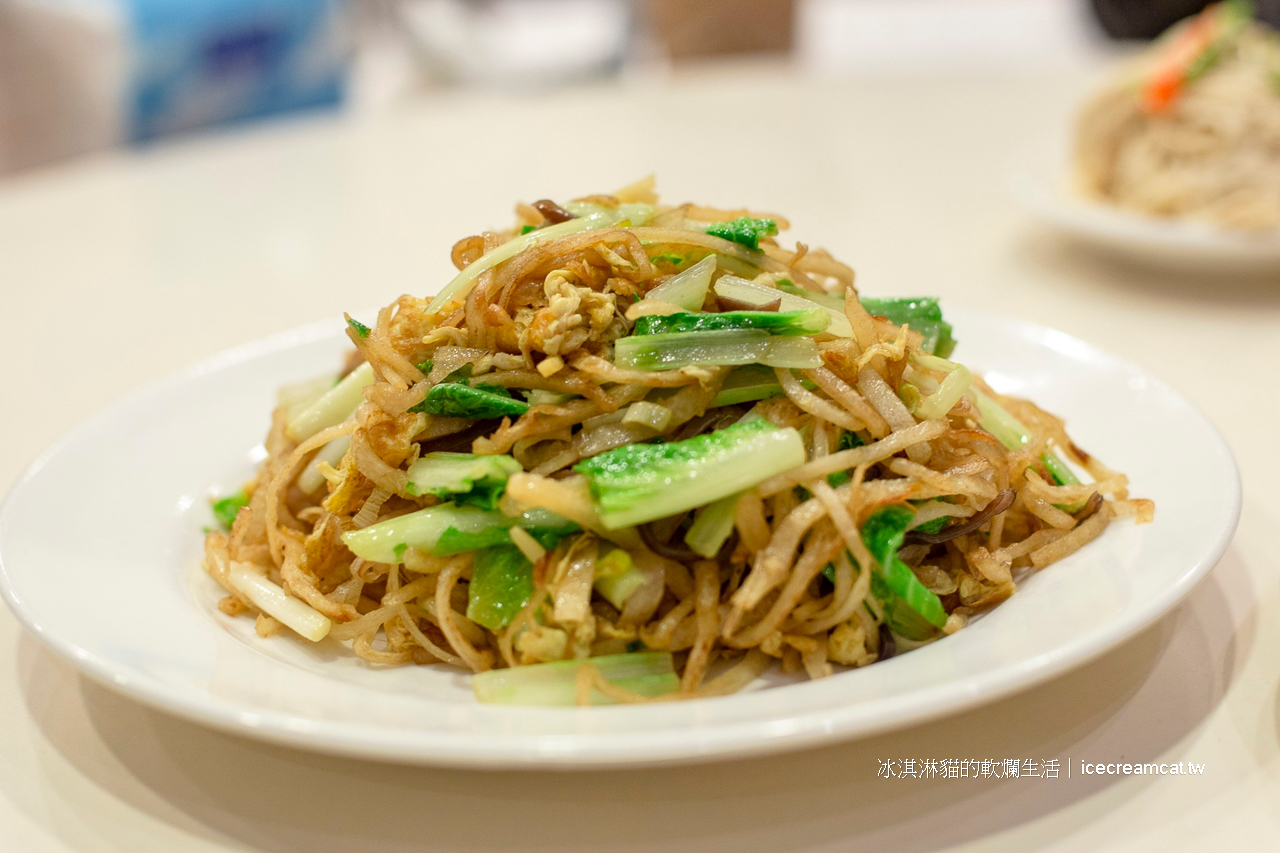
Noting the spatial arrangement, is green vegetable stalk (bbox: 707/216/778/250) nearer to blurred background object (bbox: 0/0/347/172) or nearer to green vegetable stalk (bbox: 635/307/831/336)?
green vegetable stalk (bbox: 635/307/831/336)

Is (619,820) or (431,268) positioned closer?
(619,820)

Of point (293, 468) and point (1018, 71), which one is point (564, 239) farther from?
point (1018, 71)

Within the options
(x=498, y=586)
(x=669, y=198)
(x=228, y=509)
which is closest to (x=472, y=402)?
Result: (x=498, y=586)

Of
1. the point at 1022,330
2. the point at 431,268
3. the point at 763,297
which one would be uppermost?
the point at 763,297

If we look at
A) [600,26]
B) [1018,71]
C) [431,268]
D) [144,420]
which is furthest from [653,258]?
[600,26]

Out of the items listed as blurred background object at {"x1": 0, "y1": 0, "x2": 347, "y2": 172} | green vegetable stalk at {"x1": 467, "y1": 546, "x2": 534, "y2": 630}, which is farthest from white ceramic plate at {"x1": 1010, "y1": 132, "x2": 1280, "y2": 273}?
blurred background object at {"x1": 0, "y1": 0, "x2": 347, "y2": 172}
